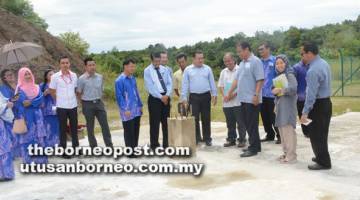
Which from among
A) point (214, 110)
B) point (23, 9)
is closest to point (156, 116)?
point (214, 110)

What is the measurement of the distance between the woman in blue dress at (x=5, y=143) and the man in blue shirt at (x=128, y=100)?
1.67 meters

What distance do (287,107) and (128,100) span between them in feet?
7.88

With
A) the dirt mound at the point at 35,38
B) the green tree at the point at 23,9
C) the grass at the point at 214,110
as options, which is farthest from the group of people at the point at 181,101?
the green tree at the point at 23,9

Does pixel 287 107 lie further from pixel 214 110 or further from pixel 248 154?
pixel 214 110

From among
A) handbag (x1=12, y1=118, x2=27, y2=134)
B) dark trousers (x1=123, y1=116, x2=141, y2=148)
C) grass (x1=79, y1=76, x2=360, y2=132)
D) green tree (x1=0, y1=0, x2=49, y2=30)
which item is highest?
green tree (x1=0, y1=0, x2=49, y2=30)

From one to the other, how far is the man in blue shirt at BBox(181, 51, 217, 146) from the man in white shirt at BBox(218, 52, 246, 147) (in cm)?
25

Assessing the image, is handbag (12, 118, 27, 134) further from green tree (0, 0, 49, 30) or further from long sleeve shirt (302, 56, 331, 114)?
green tree (0, 0, 49, 30)

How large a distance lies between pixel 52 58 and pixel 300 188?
44.0 ft

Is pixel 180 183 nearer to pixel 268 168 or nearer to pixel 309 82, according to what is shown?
pixel 268 168

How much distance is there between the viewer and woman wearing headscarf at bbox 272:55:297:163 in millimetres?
6492

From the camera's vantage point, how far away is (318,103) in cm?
597

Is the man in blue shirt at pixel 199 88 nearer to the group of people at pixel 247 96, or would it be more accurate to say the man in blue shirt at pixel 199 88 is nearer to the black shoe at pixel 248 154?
the group of people at pixel 247 96

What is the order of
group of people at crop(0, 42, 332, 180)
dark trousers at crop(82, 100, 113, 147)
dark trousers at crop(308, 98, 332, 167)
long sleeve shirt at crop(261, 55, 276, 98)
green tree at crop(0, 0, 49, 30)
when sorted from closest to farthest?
1. dark trousers at crop(308, 98, 332, 167)
2. group of people at crop(0, 42, 332, 180)
3. dark trousers at crop(82, 100, 113, 147)
4. long sleeve shirt at crop(261, 55, 276, 98)
5. green tree at crop(0, 0, 49, 30)

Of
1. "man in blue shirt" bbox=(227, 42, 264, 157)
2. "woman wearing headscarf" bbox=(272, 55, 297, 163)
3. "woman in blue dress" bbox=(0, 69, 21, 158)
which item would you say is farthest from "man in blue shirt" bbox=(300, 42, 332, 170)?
"woman in blue dress" bbox=(0, 69, 21, 158)
